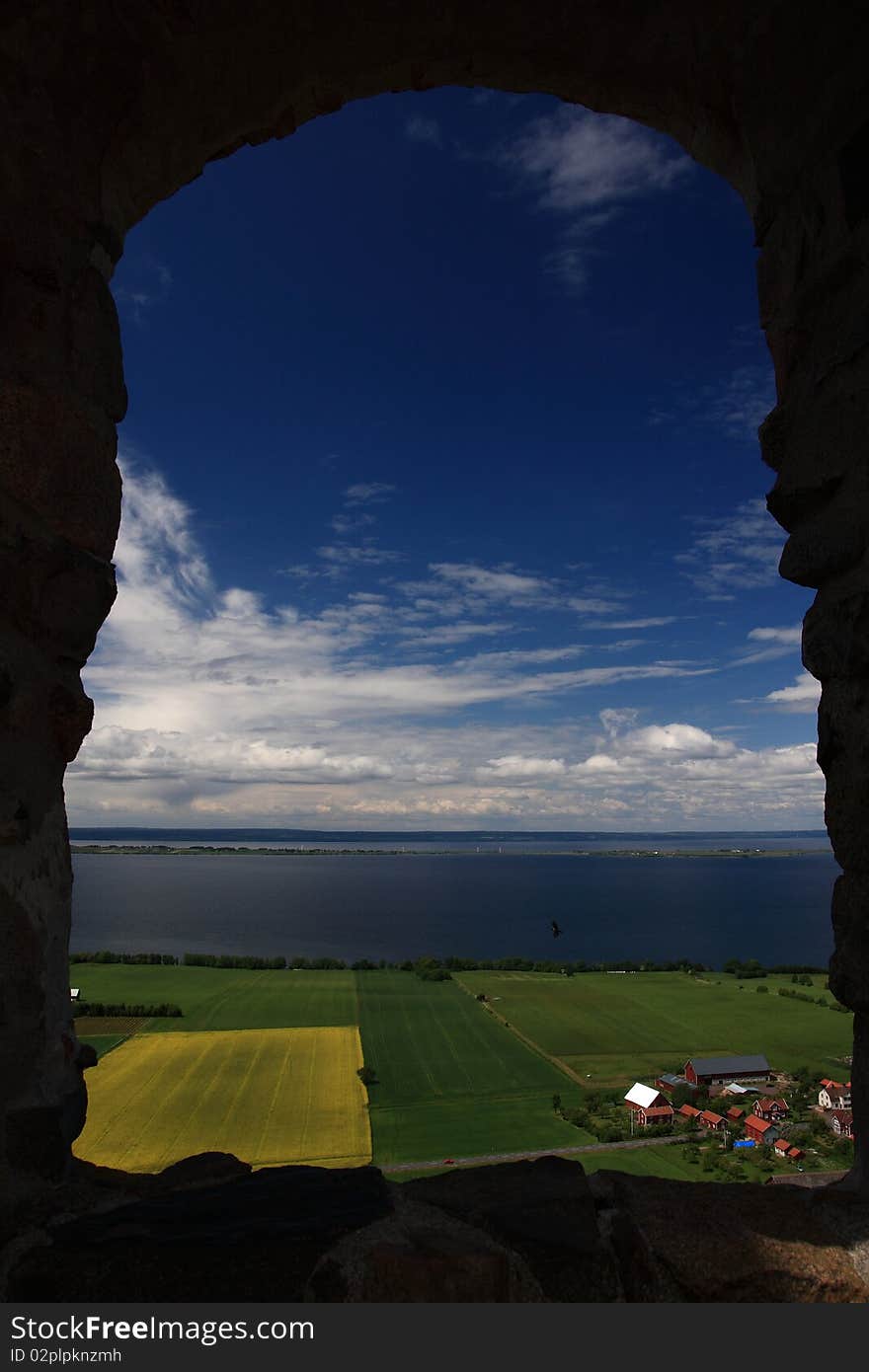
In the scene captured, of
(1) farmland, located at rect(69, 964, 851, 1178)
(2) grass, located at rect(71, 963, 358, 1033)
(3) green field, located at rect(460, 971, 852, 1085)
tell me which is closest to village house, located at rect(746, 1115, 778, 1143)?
(1) farmland, located at rect(69, 964, 851, 1178)

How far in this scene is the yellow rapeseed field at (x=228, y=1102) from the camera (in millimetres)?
16391

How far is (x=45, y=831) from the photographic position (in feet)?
5.93

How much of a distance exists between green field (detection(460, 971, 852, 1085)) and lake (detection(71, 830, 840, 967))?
17.0m

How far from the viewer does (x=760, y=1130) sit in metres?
19.2

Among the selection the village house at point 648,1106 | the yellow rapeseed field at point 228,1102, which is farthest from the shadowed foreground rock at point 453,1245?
the village house at point 648,1106

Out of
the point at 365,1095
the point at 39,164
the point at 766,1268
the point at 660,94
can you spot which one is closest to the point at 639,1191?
the point at 766,1268

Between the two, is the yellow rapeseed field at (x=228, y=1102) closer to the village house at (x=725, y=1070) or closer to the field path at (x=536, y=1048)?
the field path at (x=536, y=1048)

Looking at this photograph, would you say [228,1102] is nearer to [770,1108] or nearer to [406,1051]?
[406,1051]

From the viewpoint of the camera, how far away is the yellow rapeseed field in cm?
1639

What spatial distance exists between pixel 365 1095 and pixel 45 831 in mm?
23444

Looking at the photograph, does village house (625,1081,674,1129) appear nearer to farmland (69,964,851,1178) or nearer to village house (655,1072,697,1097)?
farmland (69,964,851,1178)

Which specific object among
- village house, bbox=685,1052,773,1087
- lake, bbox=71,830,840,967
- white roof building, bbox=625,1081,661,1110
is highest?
white roof building, bbox=625,1081,661,1110

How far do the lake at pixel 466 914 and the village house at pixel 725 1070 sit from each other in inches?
1325

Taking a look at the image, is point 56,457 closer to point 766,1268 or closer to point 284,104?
point 284,104
